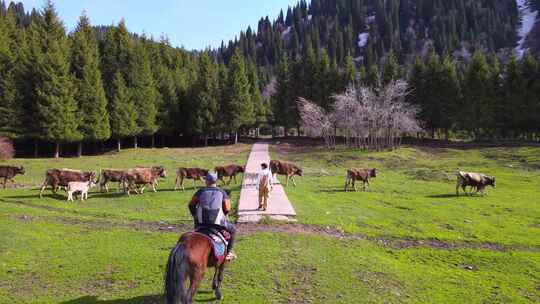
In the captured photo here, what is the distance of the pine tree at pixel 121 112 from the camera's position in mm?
52906

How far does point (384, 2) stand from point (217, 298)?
212 metres

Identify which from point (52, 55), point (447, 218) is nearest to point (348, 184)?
point (447, 218)

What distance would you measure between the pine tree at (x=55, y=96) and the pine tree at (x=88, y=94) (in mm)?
1069

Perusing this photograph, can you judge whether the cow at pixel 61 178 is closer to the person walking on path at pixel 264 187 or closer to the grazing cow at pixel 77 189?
the grazing cow at pixel 77 189

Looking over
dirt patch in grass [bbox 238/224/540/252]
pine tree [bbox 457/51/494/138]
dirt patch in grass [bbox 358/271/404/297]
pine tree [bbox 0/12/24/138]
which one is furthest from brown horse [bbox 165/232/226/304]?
pine tree [bbox 457/51/494/138]

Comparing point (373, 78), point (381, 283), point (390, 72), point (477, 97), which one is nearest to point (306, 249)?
point (381, 283)

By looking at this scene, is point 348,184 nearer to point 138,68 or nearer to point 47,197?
point 47,197

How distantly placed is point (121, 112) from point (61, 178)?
33.6m

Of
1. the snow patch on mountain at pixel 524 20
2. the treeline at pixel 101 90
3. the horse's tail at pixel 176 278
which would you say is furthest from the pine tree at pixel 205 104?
the snow patch on mountain at pixel 524 20

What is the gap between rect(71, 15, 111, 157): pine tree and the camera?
48.3 meters

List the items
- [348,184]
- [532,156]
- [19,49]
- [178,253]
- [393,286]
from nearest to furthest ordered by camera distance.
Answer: [178,253] → [393,286] → [348,184] → [532,156] → [19,49]

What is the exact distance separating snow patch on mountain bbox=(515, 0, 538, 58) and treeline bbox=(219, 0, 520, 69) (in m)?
3.05

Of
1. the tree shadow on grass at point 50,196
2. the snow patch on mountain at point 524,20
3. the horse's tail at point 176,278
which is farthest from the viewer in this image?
the snow patch on mountain at point 524,20

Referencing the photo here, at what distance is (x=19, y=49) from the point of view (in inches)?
1911
